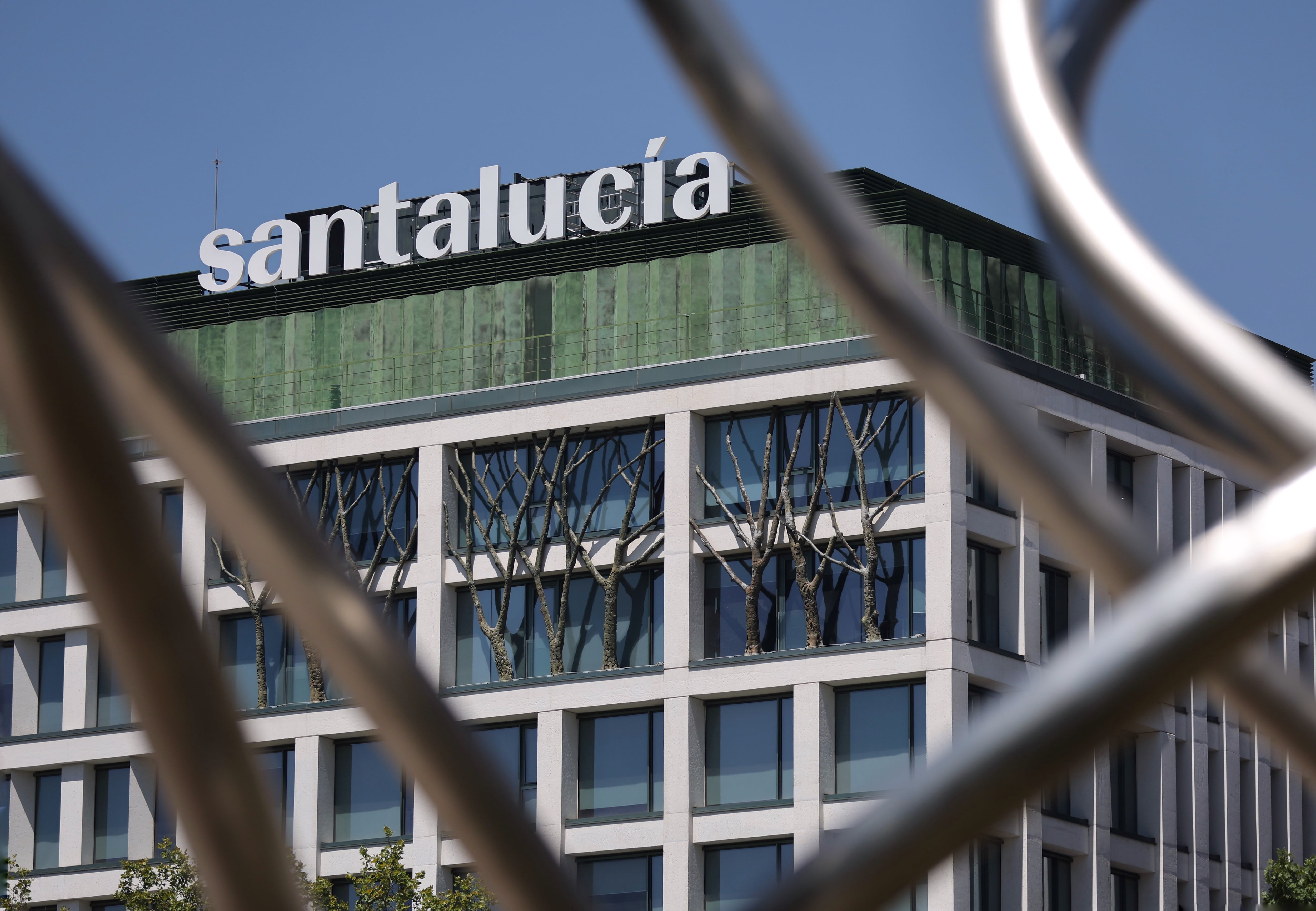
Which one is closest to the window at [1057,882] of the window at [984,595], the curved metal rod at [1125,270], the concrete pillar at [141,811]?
the window at [984,595]

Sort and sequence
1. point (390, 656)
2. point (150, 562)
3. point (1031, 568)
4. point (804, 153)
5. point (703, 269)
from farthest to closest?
point (703, 269) < point (1031, 568) < point (804, 153) < point (390, 656) < point (150, 562)

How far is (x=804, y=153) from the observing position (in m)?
3.23

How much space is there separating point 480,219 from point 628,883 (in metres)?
19.3

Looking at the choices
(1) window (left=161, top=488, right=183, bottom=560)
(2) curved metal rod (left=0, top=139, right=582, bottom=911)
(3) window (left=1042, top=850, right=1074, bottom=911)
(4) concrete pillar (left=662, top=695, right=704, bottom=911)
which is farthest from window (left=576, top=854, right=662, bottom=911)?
(2) curved metal rod (left=0, top=139, right=582, bottom=911)

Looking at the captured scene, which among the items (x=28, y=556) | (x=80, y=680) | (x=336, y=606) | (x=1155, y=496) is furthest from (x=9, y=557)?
(x=336, y=606)

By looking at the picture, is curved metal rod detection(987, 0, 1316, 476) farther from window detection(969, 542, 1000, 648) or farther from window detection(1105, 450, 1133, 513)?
window detection(1105, 450, 1133, 513)

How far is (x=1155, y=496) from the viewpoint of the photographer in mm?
54375

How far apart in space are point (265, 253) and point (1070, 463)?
195 feet

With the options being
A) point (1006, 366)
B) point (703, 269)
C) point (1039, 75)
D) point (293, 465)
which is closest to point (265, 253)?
point (293, 465)

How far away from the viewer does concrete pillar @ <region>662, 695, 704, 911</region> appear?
4838cm

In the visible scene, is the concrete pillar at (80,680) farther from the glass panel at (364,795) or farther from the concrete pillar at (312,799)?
the glass panel at (364,795)

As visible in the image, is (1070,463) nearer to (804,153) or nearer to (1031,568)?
(804,153)

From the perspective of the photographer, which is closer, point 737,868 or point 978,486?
point 737,868

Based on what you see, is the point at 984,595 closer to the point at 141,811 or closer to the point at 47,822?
the point at 141,811
